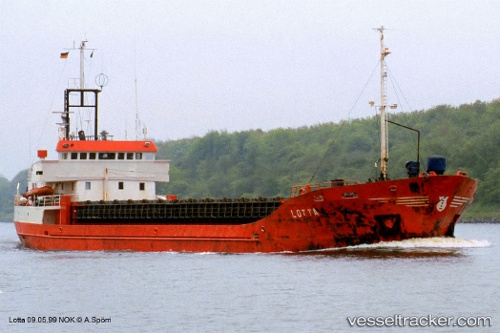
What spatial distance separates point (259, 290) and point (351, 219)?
Result: 8172 millimetres

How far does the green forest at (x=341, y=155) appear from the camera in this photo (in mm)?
96188

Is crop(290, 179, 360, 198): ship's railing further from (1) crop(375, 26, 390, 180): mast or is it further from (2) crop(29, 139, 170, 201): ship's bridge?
(2) crop(29, 139, 170, 201): ship's bridge

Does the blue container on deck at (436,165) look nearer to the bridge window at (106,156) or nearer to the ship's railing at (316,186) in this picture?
the ship's railing at (316,186)

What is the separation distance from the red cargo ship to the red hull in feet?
0.12

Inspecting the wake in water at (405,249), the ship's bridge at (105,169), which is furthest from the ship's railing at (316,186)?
the ship's bridge at (105,169)

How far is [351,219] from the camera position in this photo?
125 ft

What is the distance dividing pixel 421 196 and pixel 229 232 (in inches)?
332

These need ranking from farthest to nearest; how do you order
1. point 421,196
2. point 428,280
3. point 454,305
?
point 421,196 < point 428,280 < point 454,305

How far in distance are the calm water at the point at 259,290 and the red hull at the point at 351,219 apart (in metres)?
0.60

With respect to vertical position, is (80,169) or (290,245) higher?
(80,169)

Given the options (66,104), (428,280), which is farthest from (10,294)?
(66,104)

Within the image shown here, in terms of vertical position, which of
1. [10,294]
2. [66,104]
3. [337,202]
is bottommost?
[10,294]

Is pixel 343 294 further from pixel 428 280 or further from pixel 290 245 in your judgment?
pixel 290 245

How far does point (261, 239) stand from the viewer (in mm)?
40531
